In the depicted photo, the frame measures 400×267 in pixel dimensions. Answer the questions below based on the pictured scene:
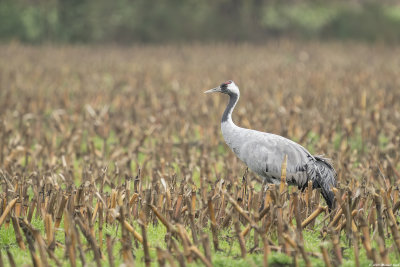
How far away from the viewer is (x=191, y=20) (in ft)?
104

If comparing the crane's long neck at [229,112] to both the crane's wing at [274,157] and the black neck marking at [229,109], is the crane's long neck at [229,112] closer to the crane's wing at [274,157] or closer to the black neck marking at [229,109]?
the black neck marking at [229,109]

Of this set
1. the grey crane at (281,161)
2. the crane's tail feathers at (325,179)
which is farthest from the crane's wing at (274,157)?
the crane's tail feathers at (325,179)

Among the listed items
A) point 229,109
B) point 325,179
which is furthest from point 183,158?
point 325,179

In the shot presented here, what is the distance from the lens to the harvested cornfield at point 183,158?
506cm

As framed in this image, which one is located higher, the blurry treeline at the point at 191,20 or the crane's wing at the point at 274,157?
the blurry treeline at the point at 191,20

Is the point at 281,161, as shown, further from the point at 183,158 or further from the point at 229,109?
the point at 183,158

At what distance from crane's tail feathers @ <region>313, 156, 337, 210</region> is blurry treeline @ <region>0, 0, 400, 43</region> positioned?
24.1m

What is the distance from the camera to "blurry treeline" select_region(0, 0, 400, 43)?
29500 mm

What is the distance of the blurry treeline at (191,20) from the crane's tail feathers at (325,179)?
949 inches

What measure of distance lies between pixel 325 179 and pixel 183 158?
2941 mm

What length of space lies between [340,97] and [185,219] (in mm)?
8354

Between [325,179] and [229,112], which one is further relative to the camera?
[229,112]

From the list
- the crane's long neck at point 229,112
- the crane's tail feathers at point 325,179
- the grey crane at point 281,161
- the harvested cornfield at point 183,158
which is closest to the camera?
the harvested cornfield at point 183,158

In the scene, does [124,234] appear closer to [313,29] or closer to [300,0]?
[313,29]
